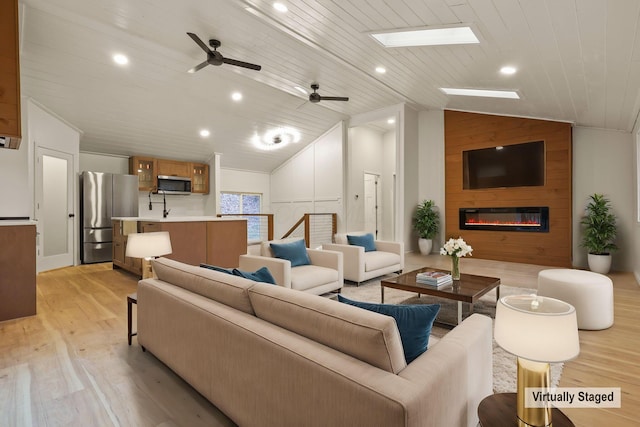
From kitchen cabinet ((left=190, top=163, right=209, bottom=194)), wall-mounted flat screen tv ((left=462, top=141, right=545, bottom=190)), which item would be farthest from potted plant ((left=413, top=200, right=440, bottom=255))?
kitchen cabinet ((left=190, top=163, right=209, bottom=194))

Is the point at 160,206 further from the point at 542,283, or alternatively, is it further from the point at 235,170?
the point at 542,283

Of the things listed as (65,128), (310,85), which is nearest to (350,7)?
(310,85)

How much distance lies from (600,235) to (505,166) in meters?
1.91

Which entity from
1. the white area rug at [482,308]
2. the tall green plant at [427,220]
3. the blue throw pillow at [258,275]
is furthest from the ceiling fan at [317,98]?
the blue throw pillow at [258,275]

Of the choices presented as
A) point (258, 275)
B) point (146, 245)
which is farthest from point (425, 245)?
point (146, 245)

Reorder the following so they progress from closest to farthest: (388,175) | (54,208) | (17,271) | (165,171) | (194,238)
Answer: (17,271), (194,238), (54,208), (165,171), (388,175)

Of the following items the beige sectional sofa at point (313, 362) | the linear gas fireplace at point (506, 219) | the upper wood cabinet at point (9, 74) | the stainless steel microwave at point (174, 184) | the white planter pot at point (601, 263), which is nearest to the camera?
the beige sectional sofa at point (313, 362)

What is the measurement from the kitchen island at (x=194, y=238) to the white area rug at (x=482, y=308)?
213cm

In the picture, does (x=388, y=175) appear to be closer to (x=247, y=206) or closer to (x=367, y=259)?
(x=247, y=206)

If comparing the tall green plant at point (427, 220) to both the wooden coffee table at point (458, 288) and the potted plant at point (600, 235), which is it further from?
the wooden coffee table at point (458, 288)

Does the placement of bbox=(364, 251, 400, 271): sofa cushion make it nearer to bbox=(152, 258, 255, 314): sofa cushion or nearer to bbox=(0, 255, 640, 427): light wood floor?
bbox=(0, 255, 640, 427): light wood floor

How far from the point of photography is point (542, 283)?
3.15 meters

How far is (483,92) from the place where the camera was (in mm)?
5125

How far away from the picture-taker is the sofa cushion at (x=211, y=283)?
167cm
